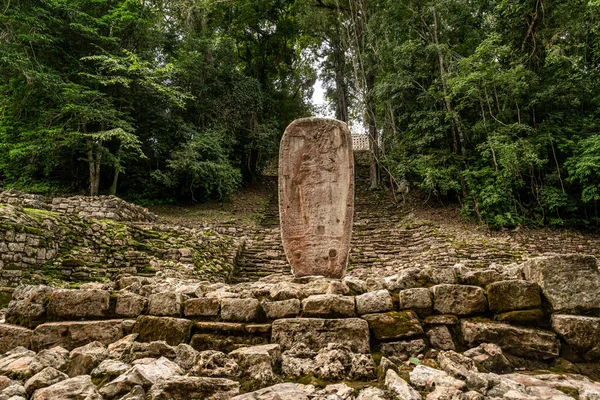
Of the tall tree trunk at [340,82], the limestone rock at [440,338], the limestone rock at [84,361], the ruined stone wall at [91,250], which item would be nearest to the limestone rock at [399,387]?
the limestone rock at [440,338]

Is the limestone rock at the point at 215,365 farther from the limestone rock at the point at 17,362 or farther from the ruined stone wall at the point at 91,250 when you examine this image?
the ruined stone wall at the point at 91,250

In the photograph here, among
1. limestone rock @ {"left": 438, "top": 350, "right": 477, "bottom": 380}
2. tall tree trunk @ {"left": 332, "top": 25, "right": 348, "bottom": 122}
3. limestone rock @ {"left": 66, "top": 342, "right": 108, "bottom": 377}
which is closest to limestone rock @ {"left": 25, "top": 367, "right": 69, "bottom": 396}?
limestone rock @ {"left": 66, "top": 342, "right": 108, "bottom": 377}

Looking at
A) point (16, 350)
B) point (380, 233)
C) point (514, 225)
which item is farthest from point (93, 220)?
point (514, 225)

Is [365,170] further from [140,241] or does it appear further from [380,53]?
[140,241]

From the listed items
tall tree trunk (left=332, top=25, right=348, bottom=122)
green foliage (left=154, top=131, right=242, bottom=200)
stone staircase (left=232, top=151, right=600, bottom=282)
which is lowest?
stone staircase (left=232, top=151, right=600, bottom=282)

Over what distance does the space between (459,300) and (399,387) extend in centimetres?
107

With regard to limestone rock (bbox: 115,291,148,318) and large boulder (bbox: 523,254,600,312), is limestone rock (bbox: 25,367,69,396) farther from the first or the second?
large boulder (bbox: 523,254,600,312)

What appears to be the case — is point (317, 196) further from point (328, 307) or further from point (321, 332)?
point (321, 332)

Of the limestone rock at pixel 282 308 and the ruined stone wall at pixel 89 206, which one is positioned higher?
the ruined stone wall at pixel 89 206

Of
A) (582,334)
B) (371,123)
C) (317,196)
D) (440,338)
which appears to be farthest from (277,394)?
(371,123)

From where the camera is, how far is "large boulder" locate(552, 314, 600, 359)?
235 centimetres

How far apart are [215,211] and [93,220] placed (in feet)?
24.8

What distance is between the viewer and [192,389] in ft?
6.07

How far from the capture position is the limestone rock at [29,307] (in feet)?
9.21
